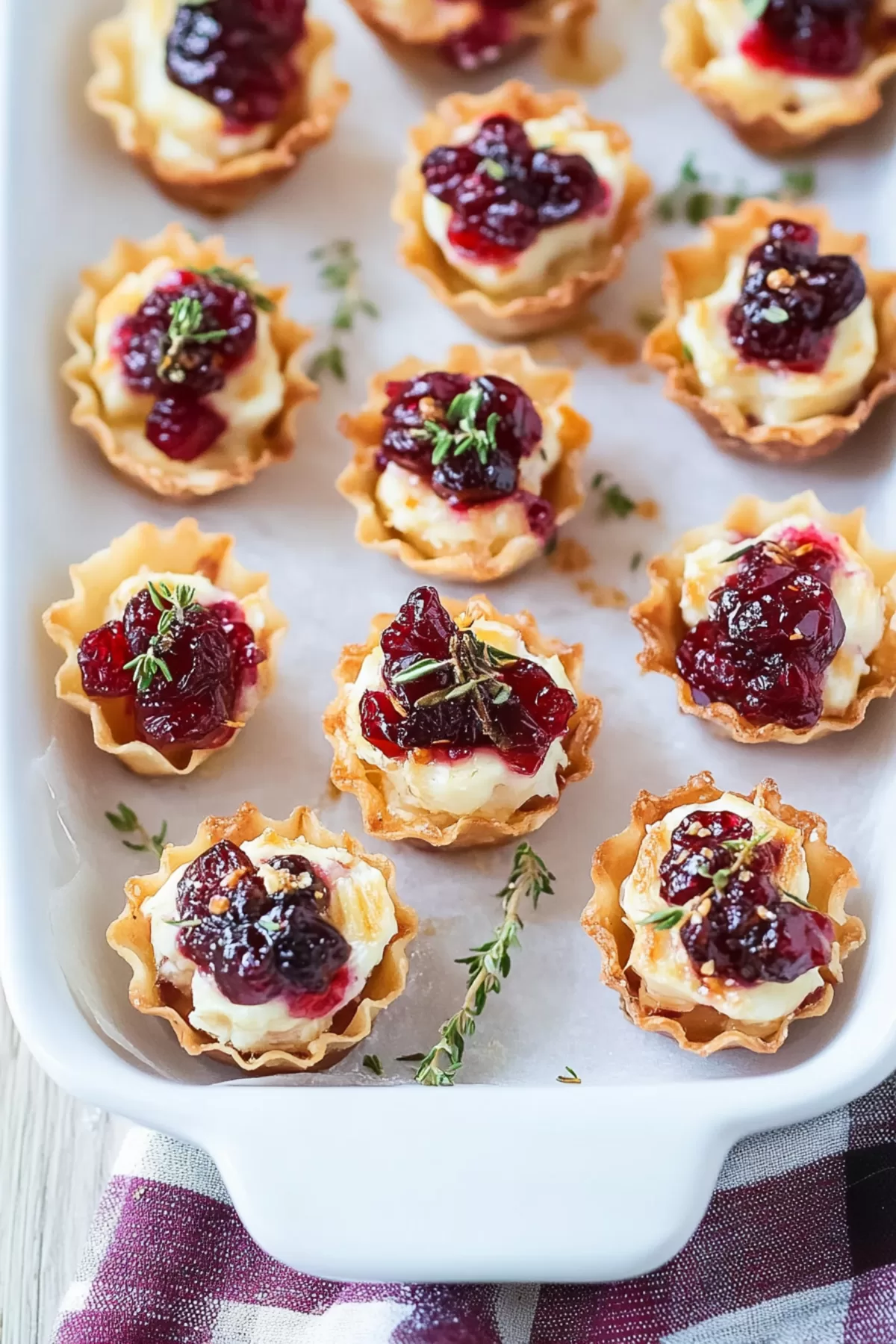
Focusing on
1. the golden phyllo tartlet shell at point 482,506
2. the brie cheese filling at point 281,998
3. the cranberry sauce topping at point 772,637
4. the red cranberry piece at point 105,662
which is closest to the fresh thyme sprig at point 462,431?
the golden phyllo tartlet shell at point 482,506

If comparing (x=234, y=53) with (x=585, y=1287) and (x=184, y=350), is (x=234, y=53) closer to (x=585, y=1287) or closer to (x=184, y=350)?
(x=184, y=350)

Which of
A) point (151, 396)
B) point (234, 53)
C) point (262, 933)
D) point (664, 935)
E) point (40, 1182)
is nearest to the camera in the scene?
point (262, 933)

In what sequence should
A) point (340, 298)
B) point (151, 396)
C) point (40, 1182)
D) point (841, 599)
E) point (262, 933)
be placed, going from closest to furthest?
1. point (262, 933)
2. point (841, 599)
3. point (40, 1182)
4. point (151, 396)
5. point (340, 298)

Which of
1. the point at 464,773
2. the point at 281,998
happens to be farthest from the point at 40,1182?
the point at 464,773

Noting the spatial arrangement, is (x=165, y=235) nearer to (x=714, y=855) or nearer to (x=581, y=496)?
(x=581, y=496)

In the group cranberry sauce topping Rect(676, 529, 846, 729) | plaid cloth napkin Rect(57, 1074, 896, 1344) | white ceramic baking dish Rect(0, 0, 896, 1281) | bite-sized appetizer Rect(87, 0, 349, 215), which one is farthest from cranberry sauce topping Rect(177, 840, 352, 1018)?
bite-sized appetizer Rect(87, 0, 349, 215)

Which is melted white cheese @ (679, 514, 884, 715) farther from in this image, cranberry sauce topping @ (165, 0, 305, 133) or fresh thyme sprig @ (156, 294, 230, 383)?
cranberry sauce topping @ (165, 0, 305, 133)

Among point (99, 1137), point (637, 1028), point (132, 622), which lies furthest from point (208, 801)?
point (637, 1028)
